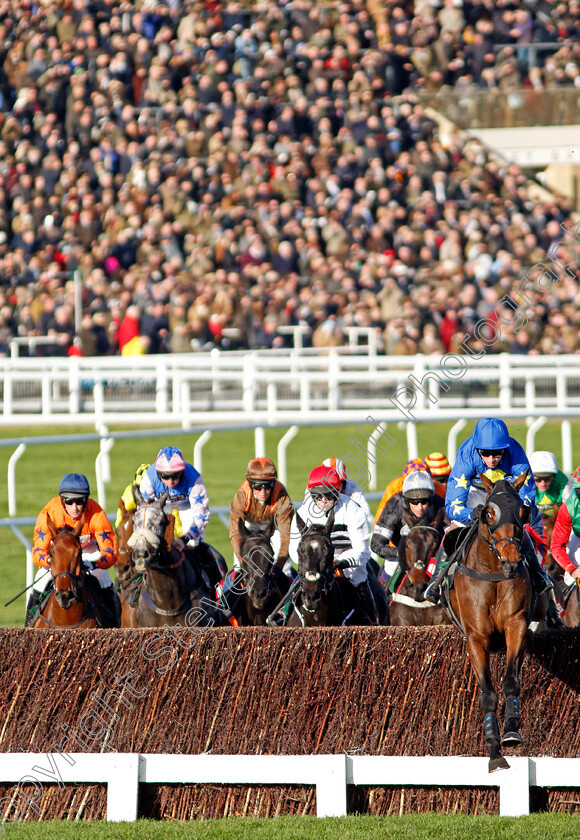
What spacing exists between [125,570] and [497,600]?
274 centimetres

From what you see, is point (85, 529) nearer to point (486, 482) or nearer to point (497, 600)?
point (486, 482)

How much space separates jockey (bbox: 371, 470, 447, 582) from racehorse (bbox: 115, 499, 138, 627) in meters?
1.35

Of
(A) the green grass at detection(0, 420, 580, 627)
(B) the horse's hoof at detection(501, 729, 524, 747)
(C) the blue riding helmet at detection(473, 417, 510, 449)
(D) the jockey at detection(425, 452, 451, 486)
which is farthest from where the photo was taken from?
(A) the green grass at detection(0, 420, 580, 627)

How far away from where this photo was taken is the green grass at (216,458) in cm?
1195

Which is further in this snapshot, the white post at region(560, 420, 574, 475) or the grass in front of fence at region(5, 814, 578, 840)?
the white post at region(560, 420, 574, 475)

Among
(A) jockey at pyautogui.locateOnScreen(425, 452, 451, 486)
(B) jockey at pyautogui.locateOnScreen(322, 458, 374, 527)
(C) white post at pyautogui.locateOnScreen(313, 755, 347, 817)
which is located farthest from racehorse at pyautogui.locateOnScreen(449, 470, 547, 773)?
(A) jockey at pyautogui.locateOnScreen(425, 452, 451, 486)

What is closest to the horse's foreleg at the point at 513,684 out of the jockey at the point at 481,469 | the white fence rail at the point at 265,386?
the jockey at the point at 481,469

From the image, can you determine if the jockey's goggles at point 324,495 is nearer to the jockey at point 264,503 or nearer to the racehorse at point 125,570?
the jockey at point 264,503

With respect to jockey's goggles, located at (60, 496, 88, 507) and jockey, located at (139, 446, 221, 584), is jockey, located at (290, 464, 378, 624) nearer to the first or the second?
jockey, located at (139, 446, 221, 584)

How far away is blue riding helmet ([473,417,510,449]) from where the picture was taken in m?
6.09

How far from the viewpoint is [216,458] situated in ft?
49.7

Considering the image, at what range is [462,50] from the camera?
24.8 meters

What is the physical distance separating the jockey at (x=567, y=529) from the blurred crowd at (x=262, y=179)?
35.7 feet

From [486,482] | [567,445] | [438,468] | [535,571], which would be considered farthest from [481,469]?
[567,445]
